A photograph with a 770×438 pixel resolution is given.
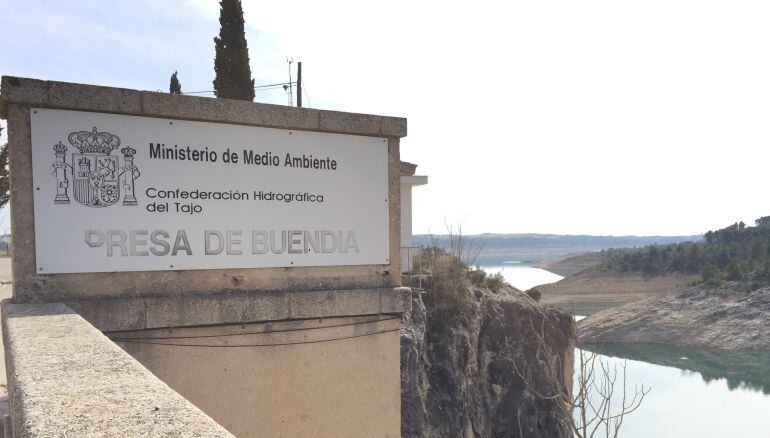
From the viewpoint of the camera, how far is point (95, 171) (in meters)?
4.25

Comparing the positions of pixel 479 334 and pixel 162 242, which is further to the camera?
pixel 479 334

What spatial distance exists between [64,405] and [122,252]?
8.53ft

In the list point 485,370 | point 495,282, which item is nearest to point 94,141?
point 485,370

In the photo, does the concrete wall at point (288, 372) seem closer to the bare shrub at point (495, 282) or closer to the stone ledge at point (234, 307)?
the stone ledge at point (234, 307)

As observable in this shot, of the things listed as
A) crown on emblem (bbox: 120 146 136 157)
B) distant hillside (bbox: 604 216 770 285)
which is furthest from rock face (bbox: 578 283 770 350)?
crown on emblem (bbox: 120 146 136 157)

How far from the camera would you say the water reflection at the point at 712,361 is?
44.6 m

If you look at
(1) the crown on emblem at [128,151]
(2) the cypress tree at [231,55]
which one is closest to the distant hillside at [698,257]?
(2) the cypress tree at [231,55]

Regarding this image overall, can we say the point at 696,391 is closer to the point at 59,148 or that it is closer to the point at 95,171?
the point at 95,171

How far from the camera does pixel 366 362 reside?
5.21 meters

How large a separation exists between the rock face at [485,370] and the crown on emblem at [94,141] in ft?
48.1

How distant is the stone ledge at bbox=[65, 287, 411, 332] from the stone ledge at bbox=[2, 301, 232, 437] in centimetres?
123

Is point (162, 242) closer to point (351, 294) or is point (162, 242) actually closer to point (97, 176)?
point (97, 176)

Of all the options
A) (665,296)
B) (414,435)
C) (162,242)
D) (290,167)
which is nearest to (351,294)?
(290,167)

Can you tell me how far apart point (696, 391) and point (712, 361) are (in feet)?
30.9
